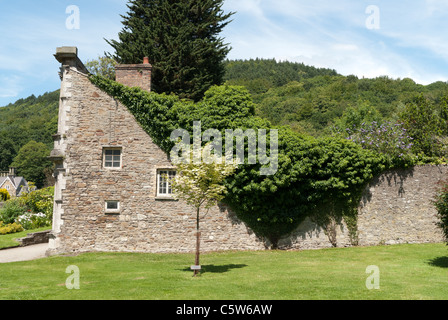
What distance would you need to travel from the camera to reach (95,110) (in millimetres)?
18109

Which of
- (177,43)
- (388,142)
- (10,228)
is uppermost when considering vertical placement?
(177,43)

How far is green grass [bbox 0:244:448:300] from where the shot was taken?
30.2ft

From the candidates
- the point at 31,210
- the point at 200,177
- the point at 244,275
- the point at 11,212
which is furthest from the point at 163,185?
the point at 31,210

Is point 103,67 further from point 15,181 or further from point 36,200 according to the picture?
point 15,181

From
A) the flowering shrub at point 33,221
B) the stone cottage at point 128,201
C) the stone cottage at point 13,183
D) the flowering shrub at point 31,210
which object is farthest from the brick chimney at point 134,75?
the stone cottage at point 13,183

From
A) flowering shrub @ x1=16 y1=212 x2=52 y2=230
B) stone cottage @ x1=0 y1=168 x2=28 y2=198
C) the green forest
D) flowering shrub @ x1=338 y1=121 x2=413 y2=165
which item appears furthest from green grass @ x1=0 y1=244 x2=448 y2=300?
stone cottage @ x1=0 y1=168 x2=28 y2=198

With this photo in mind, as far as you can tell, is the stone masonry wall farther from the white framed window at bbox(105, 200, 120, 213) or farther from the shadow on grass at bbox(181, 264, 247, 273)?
the shadow on grass at bbox(181, 264, 247, 273)

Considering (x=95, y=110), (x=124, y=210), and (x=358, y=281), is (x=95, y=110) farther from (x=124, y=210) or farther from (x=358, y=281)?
(x=358, y=281)

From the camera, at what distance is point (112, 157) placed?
59.2 feet

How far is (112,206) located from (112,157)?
7.69ft

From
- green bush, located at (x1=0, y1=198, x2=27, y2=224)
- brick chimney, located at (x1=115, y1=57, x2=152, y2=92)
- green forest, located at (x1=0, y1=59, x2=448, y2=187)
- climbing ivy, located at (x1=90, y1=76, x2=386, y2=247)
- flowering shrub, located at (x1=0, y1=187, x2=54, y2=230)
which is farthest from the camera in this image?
green forest, located at (x1=0, y1=59, x2=448, y2=187)

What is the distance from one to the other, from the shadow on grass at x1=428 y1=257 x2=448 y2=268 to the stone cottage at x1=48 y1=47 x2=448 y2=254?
4066 millimetres

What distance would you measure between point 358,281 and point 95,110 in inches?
544
